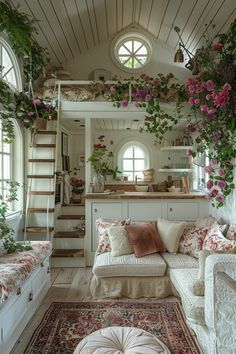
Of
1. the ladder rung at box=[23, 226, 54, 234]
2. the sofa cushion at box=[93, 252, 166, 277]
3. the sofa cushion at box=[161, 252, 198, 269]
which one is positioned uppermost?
the ladder rung at box=[23, 226, 54, 234]

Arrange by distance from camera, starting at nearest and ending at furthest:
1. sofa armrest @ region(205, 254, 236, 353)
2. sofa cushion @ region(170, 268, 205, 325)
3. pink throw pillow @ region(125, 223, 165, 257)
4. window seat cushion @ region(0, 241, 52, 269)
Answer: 1. sofa armrest @ region(205, 254, 236, 353)
2. sofa cushion @ region(170, 268, 205, 325)
3. window seat cushion @ region(0, 241, 52, 269)
4. pink throw pillow @ region(125, 223, 165, 257)

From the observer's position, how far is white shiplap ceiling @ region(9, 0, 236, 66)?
3.96 metres

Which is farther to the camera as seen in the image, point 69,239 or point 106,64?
point 106,64

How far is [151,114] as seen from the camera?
173 inches

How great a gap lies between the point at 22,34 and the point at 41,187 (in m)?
2.22

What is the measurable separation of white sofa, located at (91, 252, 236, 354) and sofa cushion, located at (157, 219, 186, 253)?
104 mm

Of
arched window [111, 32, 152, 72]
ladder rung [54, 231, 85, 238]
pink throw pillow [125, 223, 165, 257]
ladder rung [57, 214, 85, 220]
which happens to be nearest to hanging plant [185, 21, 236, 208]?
pink throw pillow [125, 223, 165, 257]

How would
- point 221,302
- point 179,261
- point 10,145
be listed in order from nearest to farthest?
point 221,302 < point 179,261 < point 10,145

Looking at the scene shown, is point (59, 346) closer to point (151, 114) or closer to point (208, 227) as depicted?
point (208, 227)

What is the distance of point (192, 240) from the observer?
11.7 feet

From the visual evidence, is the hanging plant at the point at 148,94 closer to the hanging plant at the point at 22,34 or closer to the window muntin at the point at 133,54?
the hanging plant at the point at 22,34

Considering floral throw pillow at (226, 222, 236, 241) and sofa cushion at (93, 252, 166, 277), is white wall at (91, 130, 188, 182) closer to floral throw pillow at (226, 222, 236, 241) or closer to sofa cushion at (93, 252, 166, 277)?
floral throw pillow at (226, 222, 236, 241)

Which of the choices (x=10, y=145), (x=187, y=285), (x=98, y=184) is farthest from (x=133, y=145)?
(x=187, y=285)

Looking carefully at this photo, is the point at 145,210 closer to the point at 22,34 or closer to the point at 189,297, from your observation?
the point at 189,297
